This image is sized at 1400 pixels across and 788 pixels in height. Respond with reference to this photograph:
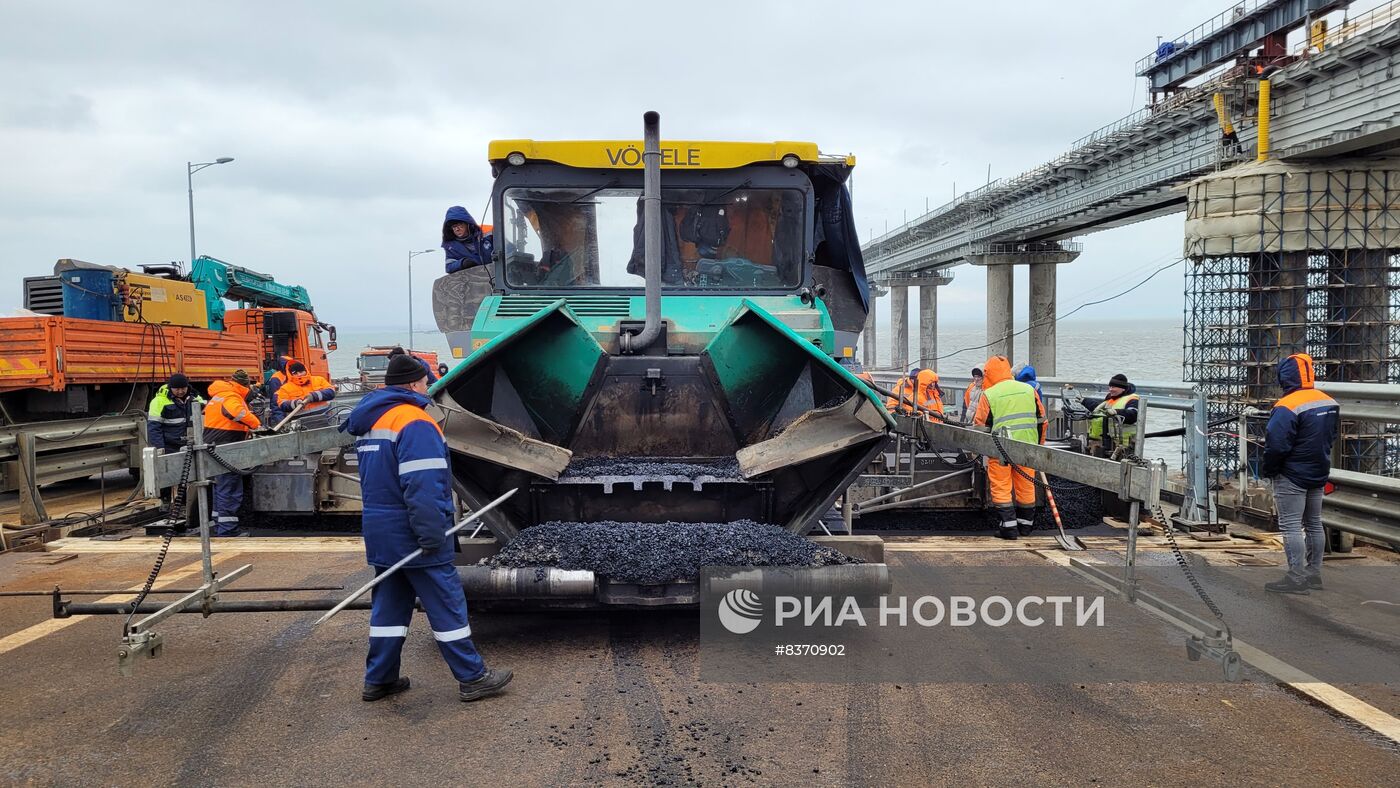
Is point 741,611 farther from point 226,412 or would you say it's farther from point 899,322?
point 899,322

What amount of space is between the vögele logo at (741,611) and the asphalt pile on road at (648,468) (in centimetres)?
69

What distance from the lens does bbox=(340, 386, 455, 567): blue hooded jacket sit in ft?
12.0

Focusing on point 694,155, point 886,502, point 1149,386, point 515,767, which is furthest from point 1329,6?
point 515,767

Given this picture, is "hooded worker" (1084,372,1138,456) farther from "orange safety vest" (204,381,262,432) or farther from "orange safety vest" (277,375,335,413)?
"orange safety vest" (277,375,335,413)

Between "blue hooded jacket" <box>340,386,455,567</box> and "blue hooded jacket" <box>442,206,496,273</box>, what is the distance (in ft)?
8.05

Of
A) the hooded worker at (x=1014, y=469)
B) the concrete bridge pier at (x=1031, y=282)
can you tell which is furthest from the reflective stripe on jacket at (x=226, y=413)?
the concrete bridge pier at (x=1031, y=282)

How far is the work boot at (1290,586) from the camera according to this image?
17.9 ft

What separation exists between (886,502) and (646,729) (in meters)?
4.67

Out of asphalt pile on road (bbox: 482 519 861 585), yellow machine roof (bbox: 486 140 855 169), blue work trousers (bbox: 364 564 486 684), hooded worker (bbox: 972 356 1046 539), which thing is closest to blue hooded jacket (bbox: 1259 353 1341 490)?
hooded worker (bbox: 972 356 1046 539)

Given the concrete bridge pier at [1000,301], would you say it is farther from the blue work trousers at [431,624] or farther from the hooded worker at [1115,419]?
the blue work trousers at [431,624]

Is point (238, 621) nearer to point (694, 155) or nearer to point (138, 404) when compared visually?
point (694, 155)

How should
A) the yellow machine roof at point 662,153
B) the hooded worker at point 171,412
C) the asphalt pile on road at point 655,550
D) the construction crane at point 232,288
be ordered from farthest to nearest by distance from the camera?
the construction crane at point 232,288 < the hooded worker at point 171,412 < the yellow machine roof at point 662,153 < the asphalt pile on road at point 655,550

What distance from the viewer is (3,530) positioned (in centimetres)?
697

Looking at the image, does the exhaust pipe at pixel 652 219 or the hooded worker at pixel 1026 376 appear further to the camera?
the hooded worker at pixel 1026 376
